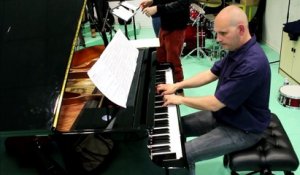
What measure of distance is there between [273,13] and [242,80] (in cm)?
392

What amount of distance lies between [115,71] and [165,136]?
44 centimetres

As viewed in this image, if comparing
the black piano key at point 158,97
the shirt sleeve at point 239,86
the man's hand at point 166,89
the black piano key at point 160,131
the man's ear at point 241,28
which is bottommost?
the black piano key at point 160,131

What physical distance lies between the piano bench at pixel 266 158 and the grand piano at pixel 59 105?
45 centimetres

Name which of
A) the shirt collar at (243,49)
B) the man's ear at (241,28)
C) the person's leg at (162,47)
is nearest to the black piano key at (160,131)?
the shirt collar at (243,49)

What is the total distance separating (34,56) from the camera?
1705 mm

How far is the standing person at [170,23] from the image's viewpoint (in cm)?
317

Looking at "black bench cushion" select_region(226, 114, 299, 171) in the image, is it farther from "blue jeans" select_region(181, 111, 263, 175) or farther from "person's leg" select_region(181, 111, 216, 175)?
"person's leg" select_region(181, 111, 216, 175)

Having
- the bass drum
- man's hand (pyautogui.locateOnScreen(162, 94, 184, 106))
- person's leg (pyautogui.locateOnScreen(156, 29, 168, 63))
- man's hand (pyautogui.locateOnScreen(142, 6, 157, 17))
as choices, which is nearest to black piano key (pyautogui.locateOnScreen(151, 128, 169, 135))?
man's hand (pyautogui.locateOnScreen(162, 94, 184, 106))

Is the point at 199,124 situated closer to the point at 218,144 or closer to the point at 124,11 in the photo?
the point at 218,144

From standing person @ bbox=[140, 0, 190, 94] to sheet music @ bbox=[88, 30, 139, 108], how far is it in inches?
47.1

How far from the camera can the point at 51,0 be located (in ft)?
6.72

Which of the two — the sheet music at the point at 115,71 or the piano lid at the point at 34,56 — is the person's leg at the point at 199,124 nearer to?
the sheet music at the point at 115,71

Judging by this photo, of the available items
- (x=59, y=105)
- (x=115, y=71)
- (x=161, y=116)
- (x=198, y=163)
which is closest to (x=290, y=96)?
(x=198, y=163)

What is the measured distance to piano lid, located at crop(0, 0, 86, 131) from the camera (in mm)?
1482
